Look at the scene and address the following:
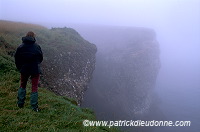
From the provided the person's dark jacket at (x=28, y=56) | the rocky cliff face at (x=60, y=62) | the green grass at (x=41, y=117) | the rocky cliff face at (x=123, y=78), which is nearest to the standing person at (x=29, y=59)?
the person's dark jacket at (x=28, y=56)

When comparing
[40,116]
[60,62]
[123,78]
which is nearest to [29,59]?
[40,116]

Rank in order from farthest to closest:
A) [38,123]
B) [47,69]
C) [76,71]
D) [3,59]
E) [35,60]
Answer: [76,71] → [47,69] → [3,59] → [35,60] → [38,123]

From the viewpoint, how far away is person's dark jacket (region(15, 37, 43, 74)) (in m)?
8.04

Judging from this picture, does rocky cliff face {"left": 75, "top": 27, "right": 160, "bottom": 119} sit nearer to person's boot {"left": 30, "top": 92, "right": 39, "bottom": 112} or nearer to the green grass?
the green grass

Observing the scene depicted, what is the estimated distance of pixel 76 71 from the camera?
23234 mm

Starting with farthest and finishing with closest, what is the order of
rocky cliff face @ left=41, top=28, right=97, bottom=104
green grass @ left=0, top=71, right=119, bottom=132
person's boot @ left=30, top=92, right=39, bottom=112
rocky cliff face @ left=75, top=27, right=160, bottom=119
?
rocky cliff face @ left=75, top=27, right=160, bottom=119 → rocky cliff face @ left=41, top=28, right=97, bottom=104 → person's boot @ left=30, top=92, right=39, bottom=112 → green grass @ left=0, top=71, right=119, bottom=132

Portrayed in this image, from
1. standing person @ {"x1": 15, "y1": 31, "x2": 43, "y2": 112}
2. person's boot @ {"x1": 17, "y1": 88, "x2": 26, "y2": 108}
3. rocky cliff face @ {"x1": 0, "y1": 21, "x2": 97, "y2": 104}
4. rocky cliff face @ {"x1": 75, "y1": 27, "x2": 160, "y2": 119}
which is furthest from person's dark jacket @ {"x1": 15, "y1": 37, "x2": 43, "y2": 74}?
rocky cliff face @ {"x1": 75, "y1": 27, "x2": 160, "y2": 119}

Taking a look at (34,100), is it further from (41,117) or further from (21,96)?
(41,117)

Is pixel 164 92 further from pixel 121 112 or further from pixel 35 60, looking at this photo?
pixel 35 60

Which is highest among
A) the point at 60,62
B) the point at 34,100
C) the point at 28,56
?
the point at 28,56

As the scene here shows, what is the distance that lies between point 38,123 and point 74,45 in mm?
21700

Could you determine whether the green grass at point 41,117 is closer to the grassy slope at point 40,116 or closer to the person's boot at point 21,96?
the grassy slope at point 40,116

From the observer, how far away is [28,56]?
8039 mm

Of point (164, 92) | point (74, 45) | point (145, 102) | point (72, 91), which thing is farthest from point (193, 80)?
point (72, 91)
